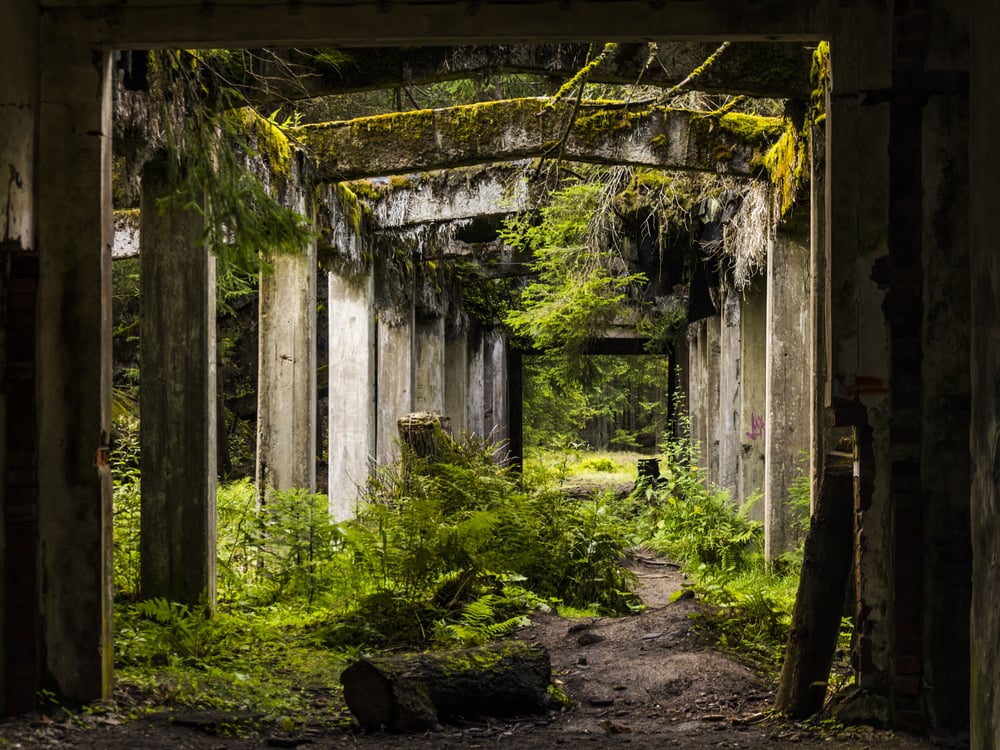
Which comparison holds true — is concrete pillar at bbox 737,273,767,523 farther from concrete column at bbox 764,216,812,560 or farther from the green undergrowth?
concrete column at bbox 764,216,812,560

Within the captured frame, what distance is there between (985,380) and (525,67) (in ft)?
18.7

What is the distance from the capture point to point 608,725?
5625 mm

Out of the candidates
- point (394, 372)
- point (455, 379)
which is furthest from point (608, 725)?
point (455, 379)

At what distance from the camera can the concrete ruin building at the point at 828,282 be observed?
16.8 ft

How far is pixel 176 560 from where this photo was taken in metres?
7.92

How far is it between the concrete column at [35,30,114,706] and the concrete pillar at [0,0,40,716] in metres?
0.04

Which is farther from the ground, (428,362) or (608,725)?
(428,362)

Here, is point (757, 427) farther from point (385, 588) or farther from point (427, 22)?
point (427, 22)

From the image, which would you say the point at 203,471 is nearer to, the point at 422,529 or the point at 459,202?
the point at 422,529

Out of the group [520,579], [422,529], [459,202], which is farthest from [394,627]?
[459,202]

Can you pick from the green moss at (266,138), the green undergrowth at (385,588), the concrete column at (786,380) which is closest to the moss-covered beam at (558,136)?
the green moss at (266,138)

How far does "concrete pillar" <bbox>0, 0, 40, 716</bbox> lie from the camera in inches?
206

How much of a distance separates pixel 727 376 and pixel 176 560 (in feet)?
33.3

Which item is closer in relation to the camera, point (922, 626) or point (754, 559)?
point (922, 626)
